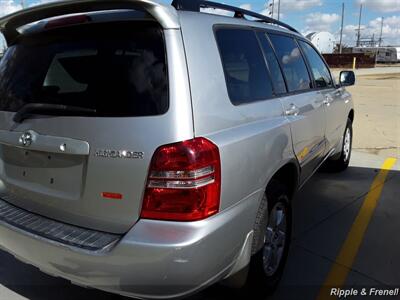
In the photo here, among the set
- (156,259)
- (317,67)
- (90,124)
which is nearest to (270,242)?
(156,259)

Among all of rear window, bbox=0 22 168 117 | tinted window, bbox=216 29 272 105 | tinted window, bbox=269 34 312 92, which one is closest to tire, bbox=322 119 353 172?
tinted window, bbox=269 34 312 92

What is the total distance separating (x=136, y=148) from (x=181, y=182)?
0.92ft

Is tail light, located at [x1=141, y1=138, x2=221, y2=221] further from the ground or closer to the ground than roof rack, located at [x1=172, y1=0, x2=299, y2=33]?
closer to the ground

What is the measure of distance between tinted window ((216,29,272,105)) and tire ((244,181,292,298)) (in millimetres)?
665

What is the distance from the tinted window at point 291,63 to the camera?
3.43 metres

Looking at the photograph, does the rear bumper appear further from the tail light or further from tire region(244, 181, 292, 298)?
tire region(244, 181, 292, 298)

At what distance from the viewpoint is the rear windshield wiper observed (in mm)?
2229

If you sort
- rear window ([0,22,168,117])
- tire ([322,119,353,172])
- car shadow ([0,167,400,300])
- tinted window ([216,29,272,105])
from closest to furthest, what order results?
rear window ([0,22,168,117]) → tinted window ([216,29,272,105]) → car shadow ([0,167,400,300]) → tire ([322,119,353,172])

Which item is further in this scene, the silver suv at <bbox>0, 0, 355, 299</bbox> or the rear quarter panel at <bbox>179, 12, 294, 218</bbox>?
the rear quarter panel at <bbox>179, 12, 294, 218</bbox>

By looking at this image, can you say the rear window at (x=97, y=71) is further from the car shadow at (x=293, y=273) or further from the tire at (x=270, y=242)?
the car shadow at (x=293, y=273)

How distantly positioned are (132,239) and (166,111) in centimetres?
66

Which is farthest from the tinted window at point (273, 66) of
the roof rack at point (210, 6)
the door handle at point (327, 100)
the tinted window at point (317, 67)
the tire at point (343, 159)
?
the tire at point (343, 159)

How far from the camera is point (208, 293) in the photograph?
303 centimetres

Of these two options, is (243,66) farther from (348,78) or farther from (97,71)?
(348,78)
